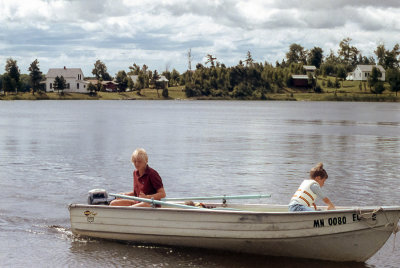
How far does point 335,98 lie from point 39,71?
311ft

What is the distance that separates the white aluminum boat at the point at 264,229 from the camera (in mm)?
12320

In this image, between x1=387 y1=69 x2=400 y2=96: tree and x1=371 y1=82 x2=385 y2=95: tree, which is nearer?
x1=387 y1=69 x2=400 y2=96: tree

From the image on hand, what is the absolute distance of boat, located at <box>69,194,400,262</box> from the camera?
12.3 m

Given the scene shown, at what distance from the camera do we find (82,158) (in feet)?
105

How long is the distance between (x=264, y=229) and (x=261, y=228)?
0.22ft

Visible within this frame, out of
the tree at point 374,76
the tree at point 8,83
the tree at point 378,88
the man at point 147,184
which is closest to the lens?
the man at point 147,184

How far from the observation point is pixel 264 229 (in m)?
12.8

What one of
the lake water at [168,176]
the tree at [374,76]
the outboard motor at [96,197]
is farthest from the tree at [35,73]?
the outboard motor at [96,197]

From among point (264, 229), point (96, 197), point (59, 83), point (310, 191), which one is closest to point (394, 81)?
point (59, 83)

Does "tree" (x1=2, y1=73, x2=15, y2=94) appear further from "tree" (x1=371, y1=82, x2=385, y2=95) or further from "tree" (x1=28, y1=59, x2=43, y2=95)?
→ "tree" (x1=371, y1=82, x2=385, y2=95)

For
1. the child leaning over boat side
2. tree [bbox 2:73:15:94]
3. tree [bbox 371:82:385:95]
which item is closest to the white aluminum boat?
the child leaning over boat side

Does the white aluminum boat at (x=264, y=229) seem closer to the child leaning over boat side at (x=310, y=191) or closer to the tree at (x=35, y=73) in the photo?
the child leaning over boat side at (x=310, y=191)

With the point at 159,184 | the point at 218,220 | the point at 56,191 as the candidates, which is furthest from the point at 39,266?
the point at 56,191

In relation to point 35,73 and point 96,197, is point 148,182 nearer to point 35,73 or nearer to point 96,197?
point 96,197
